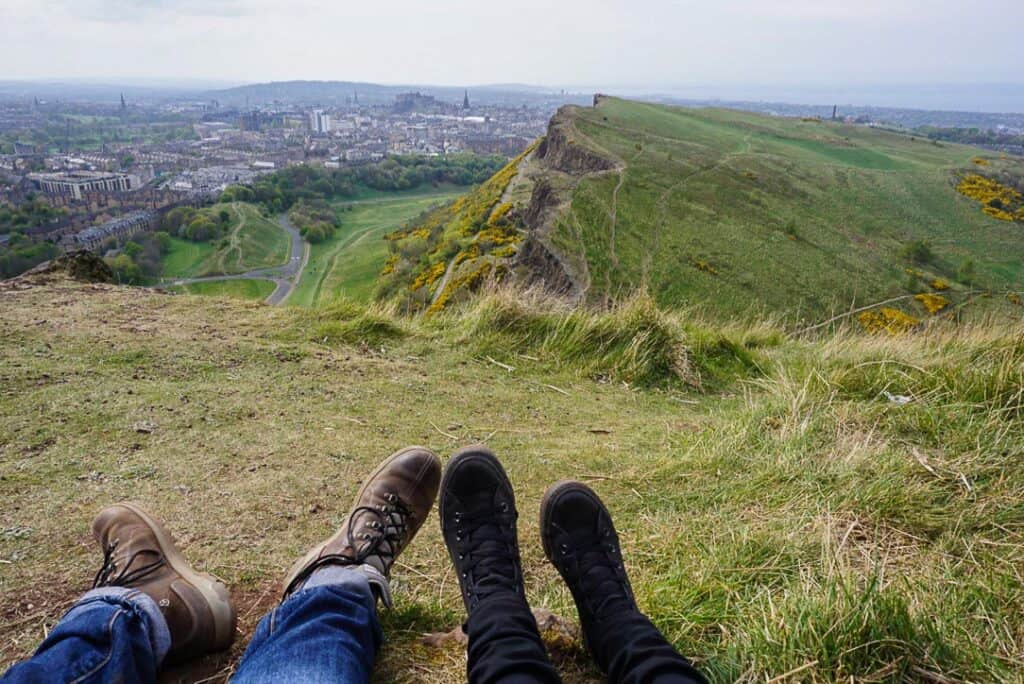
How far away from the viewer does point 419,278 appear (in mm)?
25203

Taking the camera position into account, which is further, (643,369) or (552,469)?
(643,369)

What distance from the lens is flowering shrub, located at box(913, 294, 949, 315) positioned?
25.9 m

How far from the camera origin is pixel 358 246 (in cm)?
4778

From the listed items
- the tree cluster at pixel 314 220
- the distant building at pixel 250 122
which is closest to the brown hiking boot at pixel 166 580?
the tree cluster at pixel 314 220

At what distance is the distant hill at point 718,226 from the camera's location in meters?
24.8

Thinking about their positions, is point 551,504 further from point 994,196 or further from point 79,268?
point 994,196

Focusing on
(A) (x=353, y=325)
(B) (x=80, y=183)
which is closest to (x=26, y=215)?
(B) (x=80, y=183)

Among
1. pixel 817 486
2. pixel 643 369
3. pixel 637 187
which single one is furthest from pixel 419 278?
pixel 817 486

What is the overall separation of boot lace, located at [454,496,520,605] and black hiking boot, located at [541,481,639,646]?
15 cm

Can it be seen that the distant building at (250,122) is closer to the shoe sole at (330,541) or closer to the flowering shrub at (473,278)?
the flowering shrub at (473,278)

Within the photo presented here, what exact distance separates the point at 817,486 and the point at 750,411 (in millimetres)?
1020

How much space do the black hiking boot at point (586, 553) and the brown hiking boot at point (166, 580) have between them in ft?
3.58

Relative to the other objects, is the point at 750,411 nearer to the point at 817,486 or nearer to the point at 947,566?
the point at 817,486

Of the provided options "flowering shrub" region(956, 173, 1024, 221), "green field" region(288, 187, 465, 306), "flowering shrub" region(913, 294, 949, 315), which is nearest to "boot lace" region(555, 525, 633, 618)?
"green field" region(288, 187, 465, 306)
